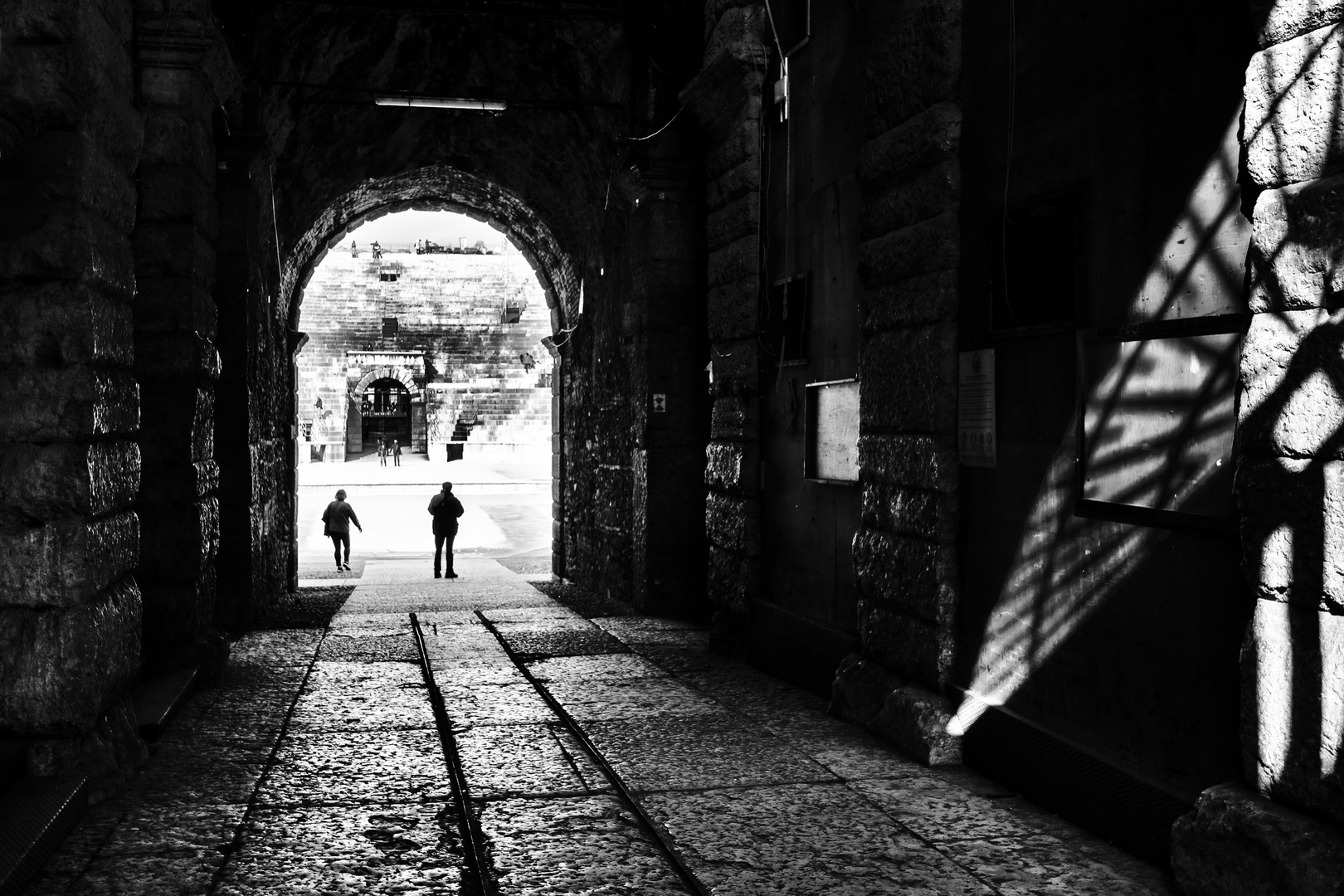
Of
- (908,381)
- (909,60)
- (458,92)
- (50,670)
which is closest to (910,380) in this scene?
(908,381)

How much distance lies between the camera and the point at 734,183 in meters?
8.43

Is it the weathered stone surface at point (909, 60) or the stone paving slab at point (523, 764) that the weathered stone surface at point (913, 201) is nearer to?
the weathered stone surface at point (909, 60)

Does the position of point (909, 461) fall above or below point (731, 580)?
above

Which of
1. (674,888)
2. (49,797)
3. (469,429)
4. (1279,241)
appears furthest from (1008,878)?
(469,429)

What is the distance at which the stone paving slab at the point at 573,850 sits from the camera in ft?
13.1

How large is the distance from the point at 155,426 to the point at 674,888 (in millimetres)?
4948

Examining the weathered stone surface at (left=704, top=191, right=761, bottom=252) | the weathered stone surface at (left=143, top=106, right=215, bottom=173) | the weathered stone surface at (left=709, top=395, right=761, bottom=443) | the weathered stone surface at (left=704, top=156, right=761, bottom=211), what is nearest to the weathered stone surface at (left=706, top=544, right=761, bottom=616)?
the weathered stone surface at (left=709, top=395, right=761, bottom=443)

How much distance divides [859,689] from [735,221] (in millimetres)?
3564

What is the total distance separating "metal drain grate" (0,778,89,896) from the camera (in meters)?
3.92

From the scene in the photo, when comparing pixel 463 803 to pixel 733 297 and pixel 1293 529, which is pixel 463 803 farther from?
pixel 733 297

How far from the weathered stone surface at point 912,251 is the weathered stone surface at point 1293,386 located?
6.86ft

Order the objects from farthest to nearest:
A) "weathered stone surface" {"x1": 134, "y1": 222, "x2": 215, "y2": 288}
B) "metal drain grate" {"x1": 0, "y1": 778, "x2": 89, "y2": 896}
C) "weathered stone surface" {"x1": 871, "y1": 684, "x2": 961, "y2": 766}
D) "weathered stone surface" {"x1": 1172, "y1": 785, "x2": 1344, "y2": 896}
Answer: "weathered stone surface" {"x1": 134, "y1": 222, "x2": 215, "y2": 288}
"weathered stone surface" {"x1": 871, "y1": 684, "x2": 961, "y2": 766}
"metal drain grate" {"x1": 0, "y1": 778, "x2": 89, "y2": 896}
"weathered stone surface" {"x1": 1172, "y1": 785, "x2": 1344, "y2": 896}

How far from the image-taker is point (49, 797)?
4516 mm

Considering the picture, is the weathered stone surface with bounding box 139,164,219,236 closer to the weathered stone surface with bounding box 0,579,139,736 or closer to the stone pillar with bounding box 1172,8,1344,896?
the weathered stone surface with bounding box 0,579,139,736
